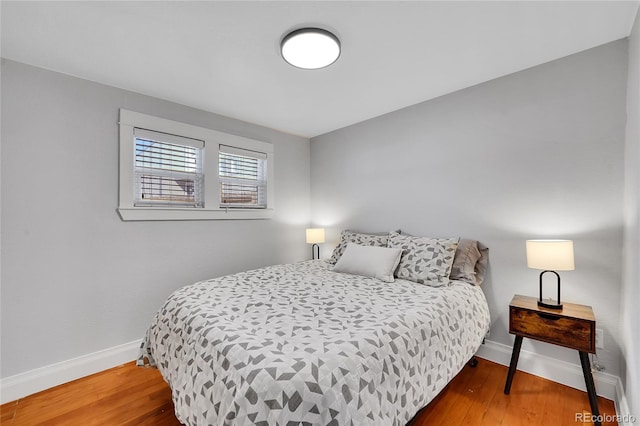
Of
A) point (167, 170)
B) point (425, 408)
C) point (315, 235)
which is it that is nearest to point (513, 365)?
point (425, 408)

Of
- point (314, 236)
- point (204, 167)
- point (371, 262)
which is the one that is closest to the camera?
point (371, 262)

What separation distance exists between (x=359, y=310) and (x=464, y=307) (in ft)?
2.77

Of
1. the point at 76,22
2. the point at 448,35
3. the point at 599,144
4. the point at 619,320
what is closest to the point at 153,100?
the point at 76,22

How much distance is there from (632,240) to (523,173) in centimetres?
84

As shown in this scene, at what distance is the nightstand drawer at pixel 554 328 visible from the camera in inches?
63.9

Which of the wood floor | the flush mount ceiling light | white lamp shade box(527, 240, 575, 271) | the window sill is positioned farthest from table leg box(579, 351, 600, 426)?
the window sill

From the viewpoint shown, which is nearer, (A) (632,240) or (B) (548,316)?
(A) (632,240)

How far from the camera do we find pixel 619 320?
1800 mm

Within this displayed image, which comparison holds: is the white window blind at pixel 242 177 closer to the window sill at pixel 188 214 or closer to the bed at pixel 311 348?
the window sill at pixel 188 214

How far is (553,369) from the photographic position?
6.61 feet

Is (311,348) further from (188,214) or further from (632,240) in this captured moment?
(188,214)

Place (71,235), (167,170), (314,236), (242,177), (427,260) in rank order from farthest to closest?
(314,236)
(242,177)
(167,170)
(427,260)
(71,235)

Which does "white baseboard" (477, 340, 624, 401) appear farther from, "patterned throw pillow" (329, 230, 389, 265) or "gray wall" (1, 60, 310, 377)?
"gray wall" (1, 60, 310, 377)

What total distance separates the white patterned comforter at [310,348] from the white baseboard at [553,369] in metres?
0.37
